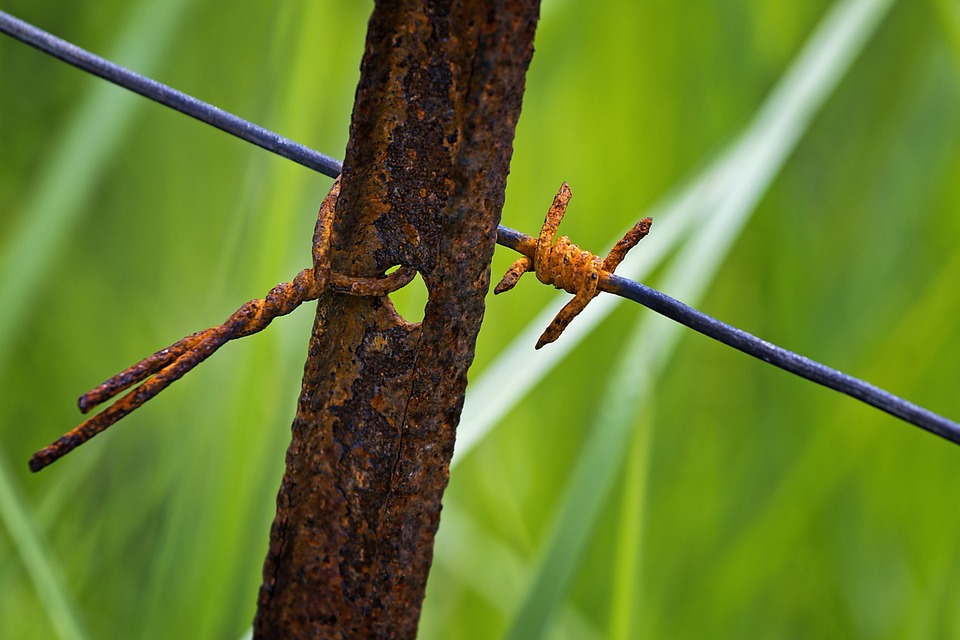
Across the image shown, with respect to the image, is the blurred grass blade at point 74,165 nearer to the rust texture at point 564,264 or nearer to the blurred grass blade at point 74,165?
A: the blurred grass blade at point 74,165

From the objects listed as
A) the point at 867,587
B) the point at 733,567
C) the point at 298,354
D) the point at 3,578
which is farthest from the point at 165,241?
the point at 867,587

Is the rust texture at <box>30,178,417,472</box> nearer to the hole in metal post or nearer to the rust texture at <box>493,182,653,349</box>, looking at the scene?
the rust texture at <box>493,182,653,349</box>

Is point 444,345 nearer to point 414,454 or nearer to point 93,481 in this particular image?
point 414,454

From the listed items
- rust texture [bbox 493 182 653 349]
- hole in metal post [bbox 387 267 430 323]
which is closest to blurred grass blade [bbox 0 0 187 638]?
hole in metal post [bbox 387 267 430 323]

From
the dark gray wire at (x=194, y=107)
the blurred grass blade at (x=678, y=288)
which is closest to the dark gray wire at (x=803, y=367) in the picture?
the dark gray wire at (x=194, y=107)

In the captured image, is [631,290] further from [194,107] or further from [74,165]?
[74,165]

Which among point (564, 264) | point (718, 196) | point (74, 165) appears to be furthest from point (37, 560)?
point (718, 196)
